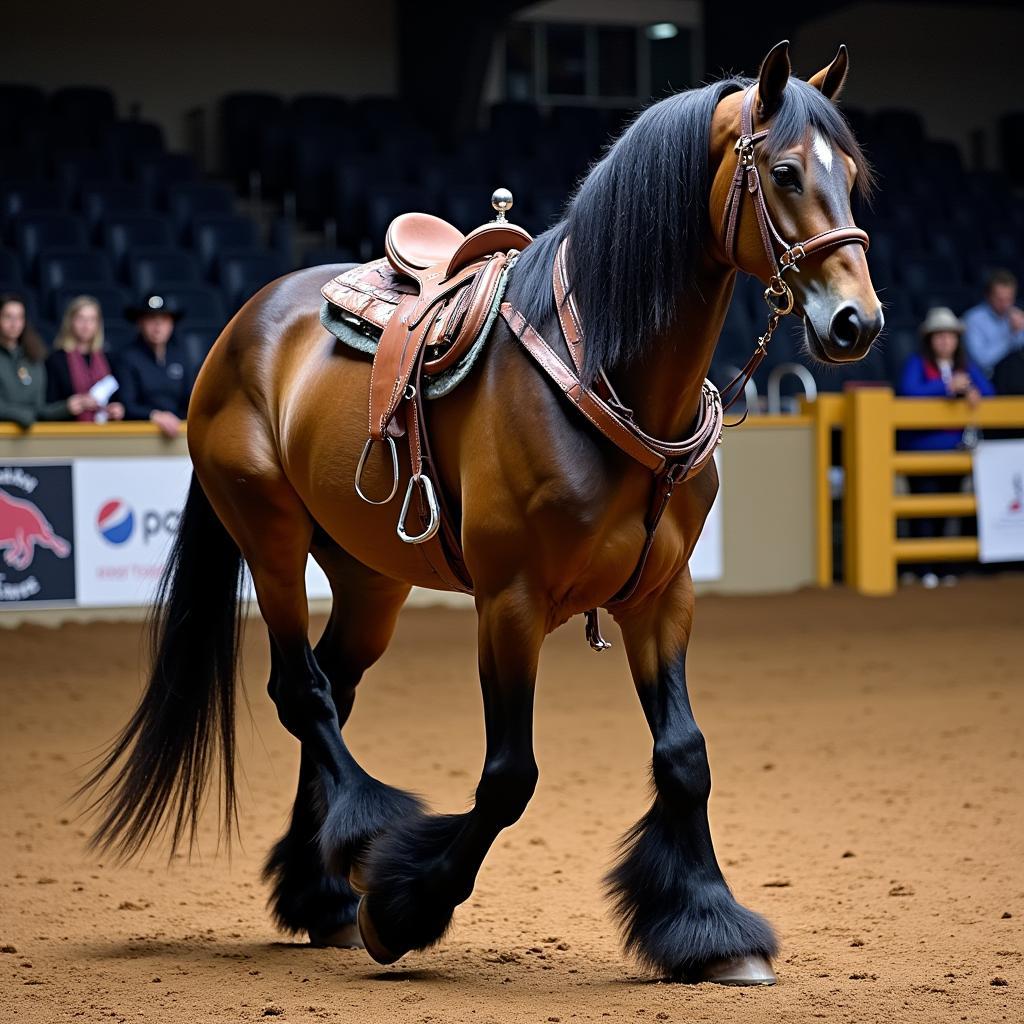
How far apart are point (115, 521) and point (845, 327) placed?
A: 23.4 feet

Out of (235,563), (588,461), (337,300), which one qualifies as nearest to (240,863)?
(235,563)

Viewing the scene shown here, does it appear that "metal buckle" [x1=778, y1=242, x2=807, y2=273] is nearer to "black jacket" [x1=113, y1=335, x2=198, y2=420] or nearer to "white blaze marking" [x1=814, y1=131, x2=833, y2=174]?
"white blaze marking" [x1=814, y1=131, x2=833, y2=174]

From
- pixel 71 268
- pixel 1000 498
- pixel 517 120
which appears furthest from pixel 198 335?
pixel 517 120

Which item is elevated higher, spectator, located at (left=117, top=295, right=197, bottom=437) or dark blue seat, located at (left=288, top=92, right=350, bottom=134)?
dark blue seat, located at (left=288, top=92, right=350, bottom=134)

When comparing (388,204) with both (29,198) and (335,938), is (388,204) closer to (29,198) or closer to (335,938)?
(29,198)

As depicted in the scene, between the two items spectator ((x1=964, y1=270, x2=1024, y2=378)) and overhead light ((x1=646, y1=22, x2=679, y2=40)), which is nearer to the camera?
spectator ((x1=964, y1=270, x2=1024, y2=378))

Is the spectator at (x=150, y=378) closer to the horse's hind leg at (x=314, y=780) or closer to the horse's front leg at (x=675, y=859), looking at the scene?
the horse's hind leg at (x=314, y=780)

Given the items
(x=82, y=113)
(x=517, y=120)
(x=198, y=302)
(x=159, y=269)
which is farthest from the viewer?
(x=517, y=120)

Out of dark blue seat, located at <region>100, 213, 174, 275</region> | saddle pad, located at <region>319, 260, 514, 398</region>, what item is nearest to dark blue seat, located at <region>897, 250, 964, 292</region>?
dark blue seat, located at <region>100, 213, 174, 275</region>

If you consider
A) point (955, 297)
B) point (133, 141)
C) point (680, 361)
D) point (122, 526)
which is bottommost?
point (122, 526)

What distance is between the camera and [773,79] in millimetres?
2939

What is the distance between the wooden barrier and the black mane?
7748 mm

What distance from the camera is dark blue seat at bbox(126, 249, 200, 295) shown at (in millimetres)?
12648

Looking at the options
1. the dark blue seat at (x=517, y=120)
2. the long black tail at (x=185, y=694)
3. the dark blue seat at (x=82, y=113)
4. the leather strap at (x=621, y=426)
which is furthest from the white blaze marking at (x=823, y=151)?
the dark blue seat at (x=517, y=120)
